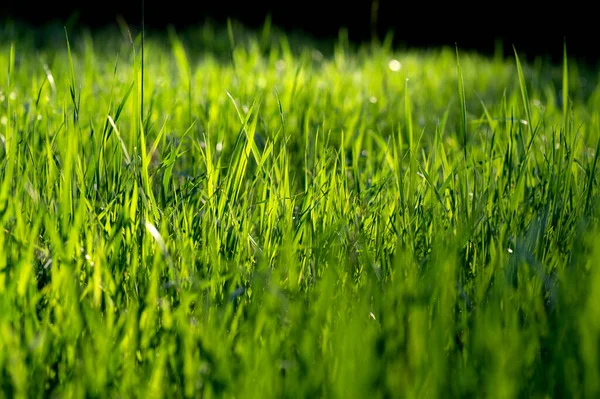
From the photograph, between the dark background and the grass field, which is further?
the dark background

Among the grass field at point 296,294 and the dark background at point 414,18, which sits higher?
the grass field at point 296,294

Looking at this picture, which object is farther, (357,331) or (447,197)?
(447,197)

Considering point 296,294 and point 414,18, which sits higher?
point 296,294

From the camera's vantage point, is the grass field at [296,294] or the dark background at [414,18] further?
the dark background at [414,18]

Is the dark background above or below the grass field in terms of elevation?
below

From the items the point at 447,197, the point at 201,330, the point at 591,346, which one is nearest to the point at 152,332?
the point at 201,330

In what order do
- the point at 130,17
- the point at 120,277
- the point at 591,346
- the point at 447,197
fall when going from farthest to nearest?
1. the point at 130,17
2. the point at 447,197
3. the point at 120,277
4. the point at 591,346

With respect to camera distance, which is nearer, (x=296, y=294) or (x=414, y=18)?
(x=296, y=294)

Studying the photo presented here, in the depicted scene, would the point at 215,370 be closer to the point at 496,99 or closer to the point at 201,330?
the point at 201,330
